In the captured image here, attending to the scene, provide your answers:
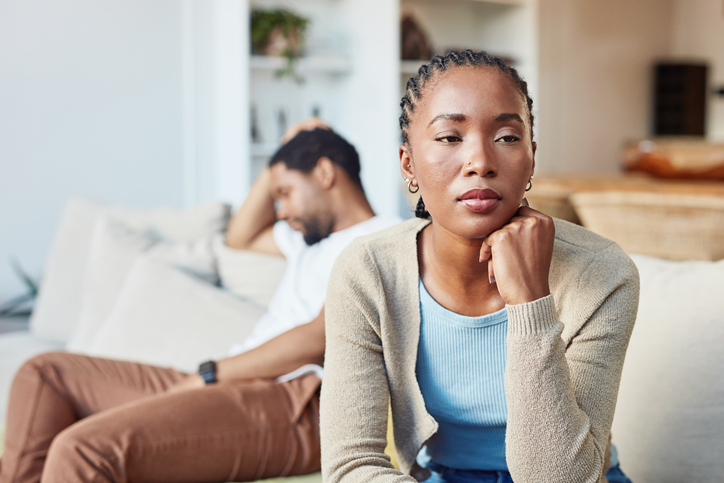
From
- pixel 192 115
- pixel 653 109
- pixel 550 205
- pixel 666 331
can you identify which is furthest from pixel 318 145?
pixel 653 109

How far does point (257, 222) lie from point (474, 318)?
1238 millimetres

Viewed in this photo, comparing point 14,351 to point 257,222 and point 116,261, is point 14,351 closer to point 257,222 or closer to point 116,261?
point 116,261

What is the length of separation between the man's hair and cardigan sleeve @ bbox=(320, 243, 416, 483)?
688mm

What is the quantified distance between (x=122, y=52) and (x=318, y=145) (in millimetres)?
2258

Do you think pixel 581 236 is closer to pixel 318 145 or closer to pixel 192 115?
pixel 318 145

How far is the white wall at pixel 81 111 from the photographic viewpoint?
330 centimetres

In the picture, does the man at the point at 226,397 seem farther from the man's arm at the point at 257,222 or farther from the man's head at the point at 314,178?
the man's arm at the point at 257,222

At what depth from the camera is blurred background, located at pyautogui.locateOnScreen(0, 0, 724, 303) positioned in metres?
3.35

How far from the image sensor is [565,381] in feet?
2.71

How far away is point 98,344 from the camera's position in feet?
6.67

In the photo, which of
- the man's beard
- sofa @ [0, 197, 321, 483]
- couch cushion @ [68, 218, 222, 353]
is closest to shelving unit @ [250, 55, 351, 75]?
sofa @ [0, 197, 321, 483]

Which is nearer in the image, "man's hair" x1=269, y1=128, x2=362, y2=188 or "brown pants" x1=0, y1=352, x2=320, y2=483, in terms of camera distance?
"brown pants" x1=0, y1=352, x2=320, y2=483

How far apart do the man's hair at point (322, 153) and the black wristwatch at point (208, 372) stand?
49 cm

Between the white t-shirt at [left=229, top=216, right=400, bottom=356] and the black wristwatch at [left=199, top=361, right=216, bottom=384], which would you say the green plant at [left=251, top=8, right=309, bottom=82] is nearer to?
the white t-shirt at [left=229, top=216, right=400, bottom=356]
